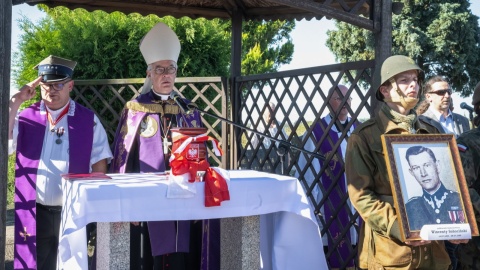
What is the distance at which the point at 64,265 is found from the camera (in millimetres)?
3650

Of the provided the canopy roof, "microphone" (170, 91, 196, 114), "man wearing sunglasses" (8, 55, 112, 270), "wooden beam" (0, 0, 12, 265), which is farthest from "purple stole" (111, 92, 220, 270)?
the canopy roof

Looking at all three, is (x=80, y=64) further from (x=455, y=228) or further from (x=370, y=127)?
(x=455, y=228)

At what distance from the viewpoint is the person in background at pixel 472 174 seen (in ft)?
12.3

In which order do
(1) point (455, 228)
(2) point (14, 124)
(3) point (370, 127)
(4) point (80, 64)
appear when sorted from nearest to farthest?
1. (1) point (455, 228)
2. (3) point (370, 127)
3. (2) point (14, 124)
4. (4) point (80, 64)

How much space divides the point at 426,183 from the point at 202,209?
1.28 meters

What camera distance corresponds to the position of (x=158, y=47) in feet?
15.6

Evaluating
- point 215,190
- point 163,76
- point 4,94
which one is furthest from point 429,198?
point 4,94

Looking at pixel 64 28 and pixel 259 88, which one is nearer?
pixel 259 88

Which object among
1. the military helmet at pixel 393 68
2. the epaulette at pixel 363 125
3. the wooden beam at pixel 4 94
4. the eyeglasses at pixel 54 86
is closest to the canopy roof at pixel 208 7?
the eyeglasses at pixel 54 86

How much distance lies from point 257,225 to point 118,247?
92 cm

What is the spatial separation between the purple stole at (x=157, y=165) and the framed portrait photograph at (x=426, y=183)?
165 cm

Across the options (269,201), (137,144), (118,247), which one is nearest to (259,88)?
(137,144)

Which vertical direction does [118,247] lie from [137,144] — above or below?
below

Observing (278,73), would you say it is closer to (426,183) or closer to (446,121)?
(446,121)
